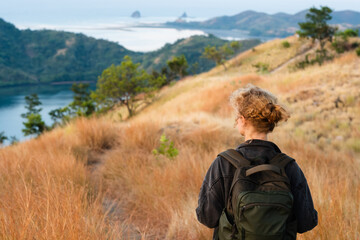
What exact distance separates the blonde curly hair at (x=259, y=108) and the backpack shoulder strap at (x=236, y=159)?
9.2 inches

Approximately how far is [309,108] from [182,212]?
8.50 m

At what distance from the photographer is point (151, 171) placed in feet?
15.7

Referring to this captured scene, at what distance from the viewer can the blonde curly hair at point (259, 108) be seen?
5.70ft

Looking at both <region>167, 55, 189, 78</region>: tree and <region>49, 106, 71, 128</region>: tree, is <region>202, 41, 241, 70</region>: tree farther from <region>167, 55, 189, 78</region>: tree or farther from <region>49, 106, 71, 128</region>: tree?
<region>49, 106, 71, 128</region>: tree

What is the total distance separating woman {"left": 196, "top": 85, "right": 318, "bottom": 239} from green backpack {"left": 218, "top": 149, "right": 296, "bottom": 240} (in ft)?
0.26

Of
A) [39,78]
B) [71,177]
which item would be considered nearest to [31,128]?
[71,177]

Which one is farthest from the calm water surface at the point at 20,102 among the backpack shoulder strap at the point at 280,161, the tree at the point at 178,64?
the backpack shoulder strap at the point at 280,161

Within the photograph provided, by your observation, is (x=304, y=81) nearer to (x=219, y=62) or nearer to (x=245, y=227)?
(x=245, y=227)

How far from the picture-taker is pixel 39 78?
188125 millimetres

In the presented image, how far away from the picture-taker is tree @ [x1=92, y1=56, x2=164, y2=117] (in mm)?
37812

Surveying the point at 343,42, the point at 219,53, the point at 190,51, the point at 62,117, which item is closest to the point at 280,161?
the point at 62,117

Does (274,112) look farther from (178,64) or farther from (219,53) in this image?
(178,64)

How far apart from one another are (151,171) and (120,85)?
34.4 metres

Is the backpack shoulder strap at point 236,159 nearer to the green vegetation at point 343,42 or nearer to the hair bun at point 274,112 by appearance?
the hair bun at point 274,112
